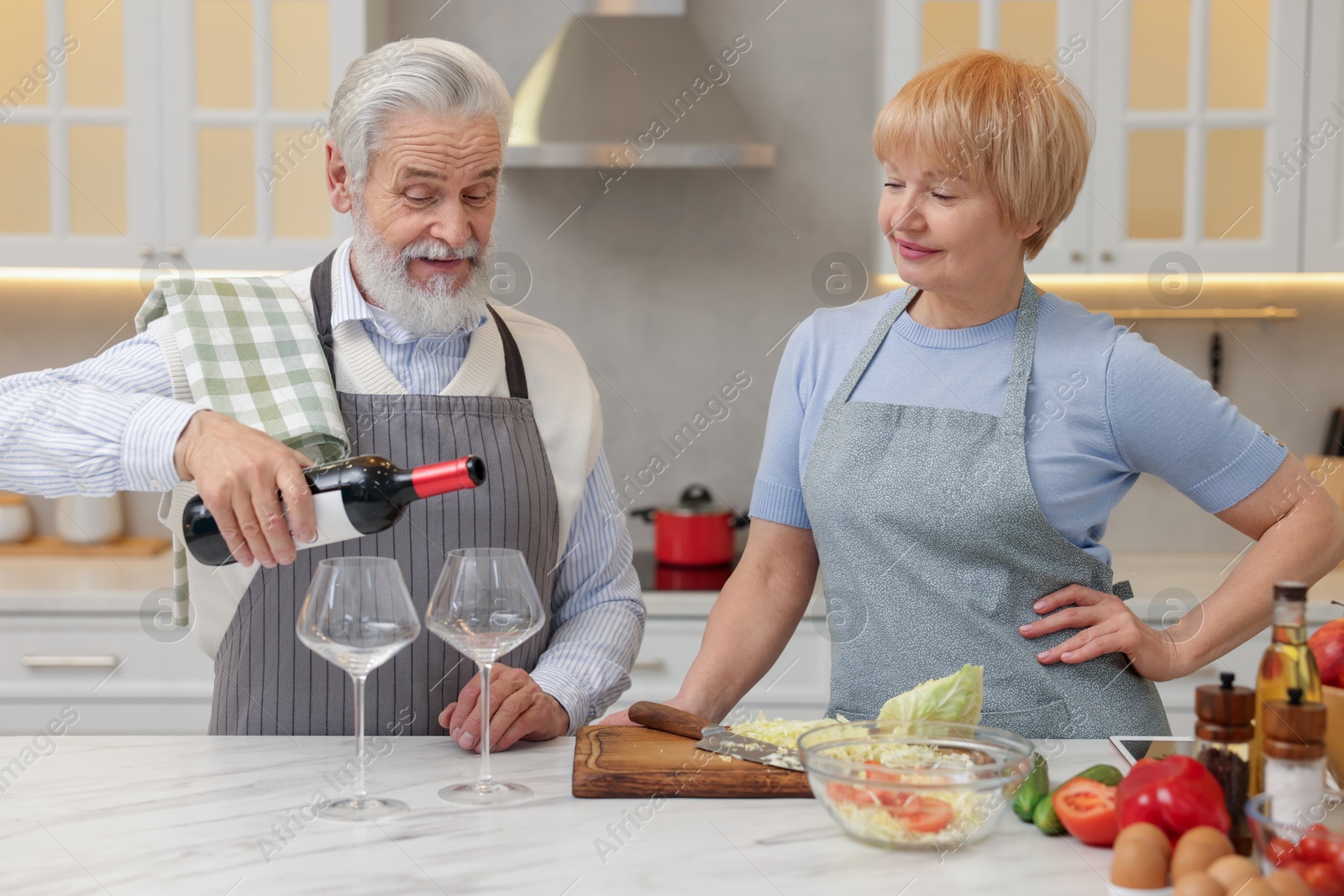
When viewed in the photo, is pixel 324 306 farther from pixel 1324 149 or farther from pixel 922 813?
pixel 1324 149

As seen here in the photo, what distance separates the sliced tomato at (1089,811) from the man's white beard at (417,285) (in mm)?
844

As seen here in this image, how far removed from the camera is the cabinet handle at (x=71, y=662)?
2.44 metres

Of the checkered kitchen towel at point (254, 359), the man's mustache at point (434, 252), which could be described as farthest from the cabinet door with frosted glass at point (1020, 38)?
the checkered kitchen towel at point (254, 359)

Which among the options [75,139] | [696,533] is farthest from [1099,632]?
[75,139]

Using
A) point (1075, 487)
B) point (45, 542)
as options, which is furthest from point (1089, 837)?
point (45, 542)

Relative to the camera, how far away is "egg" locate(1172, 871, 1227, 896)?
2.57 feet

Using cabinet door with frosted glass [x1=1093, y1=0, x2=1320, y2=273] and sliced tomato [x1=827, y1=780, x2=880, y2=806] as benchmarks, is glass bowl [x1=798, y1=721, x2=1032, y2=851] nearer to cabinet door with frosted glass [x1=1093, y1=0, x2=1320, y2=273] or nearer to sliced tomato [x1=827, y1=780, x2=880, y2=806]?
sliced tomato [x1=827, y1=780, x2=880, y2=806]

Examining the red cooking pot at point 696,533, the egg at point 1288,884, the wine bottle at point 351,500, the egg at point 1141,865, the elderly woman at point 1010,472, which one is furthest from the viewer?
the red cooking pot at point 696,533

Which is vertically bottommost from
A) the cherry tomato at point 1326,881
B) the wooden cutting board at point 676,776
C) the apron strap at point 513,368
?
the wooden cutting board at point 676,776

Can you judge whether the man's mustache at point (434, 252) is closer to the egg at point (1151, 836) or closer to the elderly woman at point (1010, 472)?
the elderly woman at point (1010, 472)

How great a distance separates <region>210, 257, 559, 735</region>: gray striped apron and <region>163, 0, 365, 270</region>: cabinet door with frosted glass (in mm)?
1248

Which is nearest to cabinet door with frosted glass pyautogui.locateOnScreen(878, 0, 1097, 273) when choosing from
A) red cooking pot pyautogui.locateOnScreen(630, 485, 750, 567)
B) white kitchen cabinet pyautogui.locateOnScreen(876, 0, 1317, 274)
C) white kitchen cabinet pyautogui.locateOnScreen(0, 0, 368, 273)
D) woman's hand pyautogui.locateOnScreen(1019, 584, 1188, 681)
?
white kitchen cabinet pyautogui.locateOnScreen(876, 0, 1317, 274)

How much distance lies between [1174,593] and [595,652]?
5.26 ft

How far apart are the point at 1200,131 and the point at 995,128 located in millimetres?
1582
